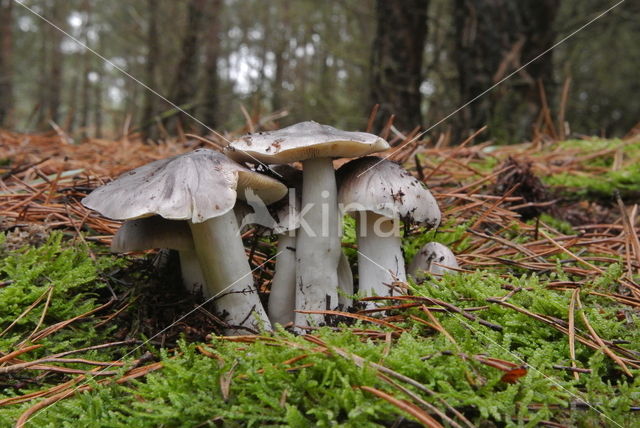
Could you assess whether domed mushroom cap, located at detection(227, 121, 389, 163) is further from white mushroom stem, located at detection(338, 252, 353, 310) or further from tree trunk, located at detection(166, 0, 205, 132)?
tree trunk, located at detection(166, 0, 205, 132)

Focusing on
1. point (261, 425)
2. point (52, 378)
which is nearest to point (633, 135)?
point (261, 425)

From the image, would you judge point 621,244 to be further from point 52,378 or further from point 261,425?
point 52,378

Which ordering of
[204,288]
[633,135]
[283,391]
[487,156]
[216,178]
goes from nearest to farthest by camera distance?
[283,391], [216,178], [204,288], [487,156], [633,135]

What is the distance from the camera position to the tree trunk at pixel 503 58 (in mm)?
4547

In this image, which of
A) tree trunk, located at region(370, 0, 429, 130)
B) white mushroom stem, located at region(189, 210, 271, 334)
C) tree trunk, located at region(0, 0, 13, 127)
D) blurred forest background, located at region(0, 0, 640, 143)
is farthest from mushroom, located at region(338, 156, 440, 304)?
tree trunk, located at region(0, 0, 13, 127)

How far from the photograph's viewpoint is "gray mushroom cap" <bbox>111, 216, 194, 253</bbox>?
→ 169cm

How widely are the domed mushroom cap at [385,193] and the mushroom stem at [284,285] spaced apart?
0.29 m

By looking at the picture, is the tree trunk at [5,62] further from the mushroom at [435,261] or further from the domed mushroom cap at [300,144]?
the mushroom at [435,261]

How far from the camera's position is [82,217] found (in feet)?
7.56

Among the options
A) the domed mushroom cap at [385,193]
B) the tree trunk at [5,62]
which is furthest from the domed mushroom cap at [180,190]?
the tree trunk at [5,62]

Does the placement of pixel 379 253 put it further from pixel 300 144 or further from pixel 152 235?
pixel 152 235

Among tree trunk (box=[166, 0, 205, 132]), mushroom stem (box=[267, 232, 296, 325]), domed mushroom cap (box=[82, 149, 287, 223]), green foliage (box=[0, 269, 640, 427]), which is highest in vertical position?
tree trunk (box=[166, 0, 205, 132])

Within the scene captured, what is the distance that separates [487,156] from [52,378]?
3199 millimetres

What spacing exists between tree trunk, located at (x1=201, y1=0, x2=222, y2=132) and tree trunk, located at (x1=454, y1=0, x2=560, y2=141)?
13.0 feet
